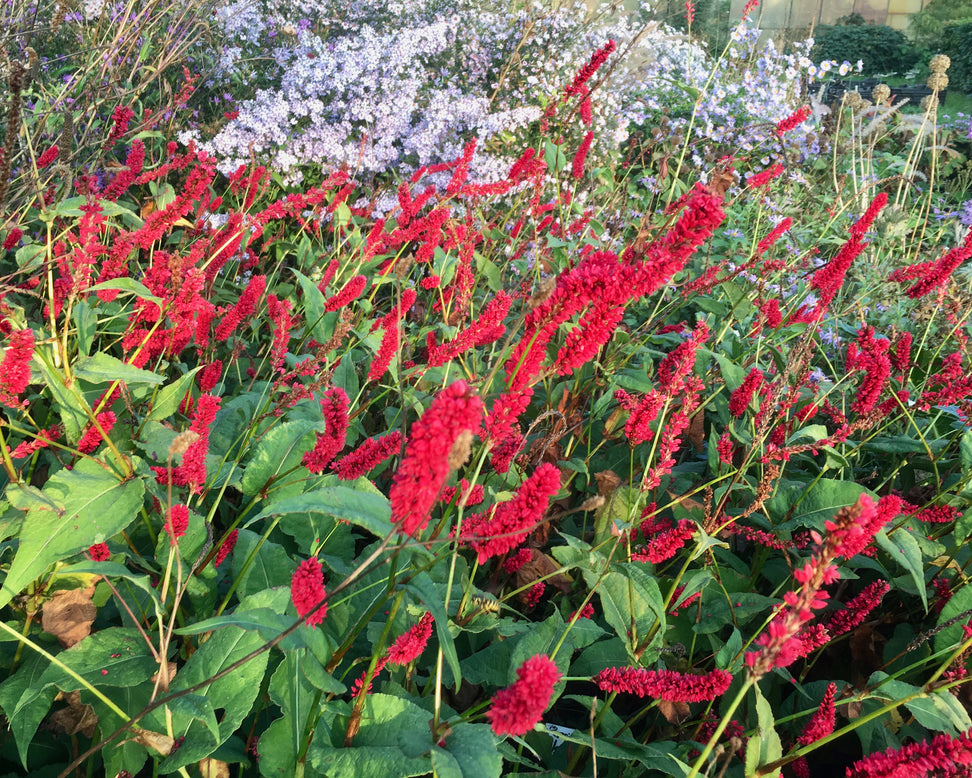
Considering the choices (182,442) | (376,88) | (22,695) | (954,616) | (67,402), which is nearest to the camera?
(182,442)

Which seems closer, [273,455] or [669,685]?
[669,685]

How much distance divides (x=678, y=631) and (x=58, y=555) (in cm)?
136

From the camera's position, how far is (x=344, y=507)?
0.93 m

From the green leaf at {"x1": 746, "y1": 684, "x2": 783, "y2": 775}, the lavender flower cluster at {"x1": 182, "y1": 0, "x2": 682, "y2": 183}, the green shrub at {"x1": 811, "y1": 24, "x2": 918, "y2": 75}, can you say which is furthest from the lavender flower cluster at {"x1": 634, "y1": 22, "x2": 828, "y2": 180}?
the green shrub at {"x1": 811, "y1": 24, "x2": 918, "y2": 75}

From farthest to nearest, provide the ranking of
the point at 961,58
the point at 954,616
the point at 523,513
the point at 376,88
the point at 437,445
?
the point at 961,58
the point at 376,88
the point at 954,616
the point at 523,513
the point at 437,445

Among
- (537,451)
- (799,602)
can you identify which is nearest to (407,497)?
(799,602)

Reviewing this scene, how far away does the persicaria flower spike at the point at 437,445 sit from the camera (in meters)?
0.71

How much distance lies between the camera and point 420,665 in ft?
5.11

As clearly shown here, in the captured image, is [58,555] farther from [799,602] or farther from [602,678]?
[799,602]

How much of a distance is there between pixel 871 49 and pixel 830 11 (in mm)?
11146

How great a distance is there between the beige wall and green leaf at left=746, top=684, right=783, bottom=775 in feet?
115

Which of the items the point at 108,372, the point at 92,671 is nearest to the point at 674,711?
the point at 92,671

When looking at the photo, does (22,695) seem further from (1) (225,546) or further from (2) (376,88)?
(2) (376,88)

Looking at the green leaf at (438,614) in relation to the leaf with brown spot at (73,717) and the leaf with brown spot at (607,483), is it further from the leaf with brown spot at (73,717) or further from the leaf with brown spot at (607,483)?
the leaf with brown spot at (607,483)
